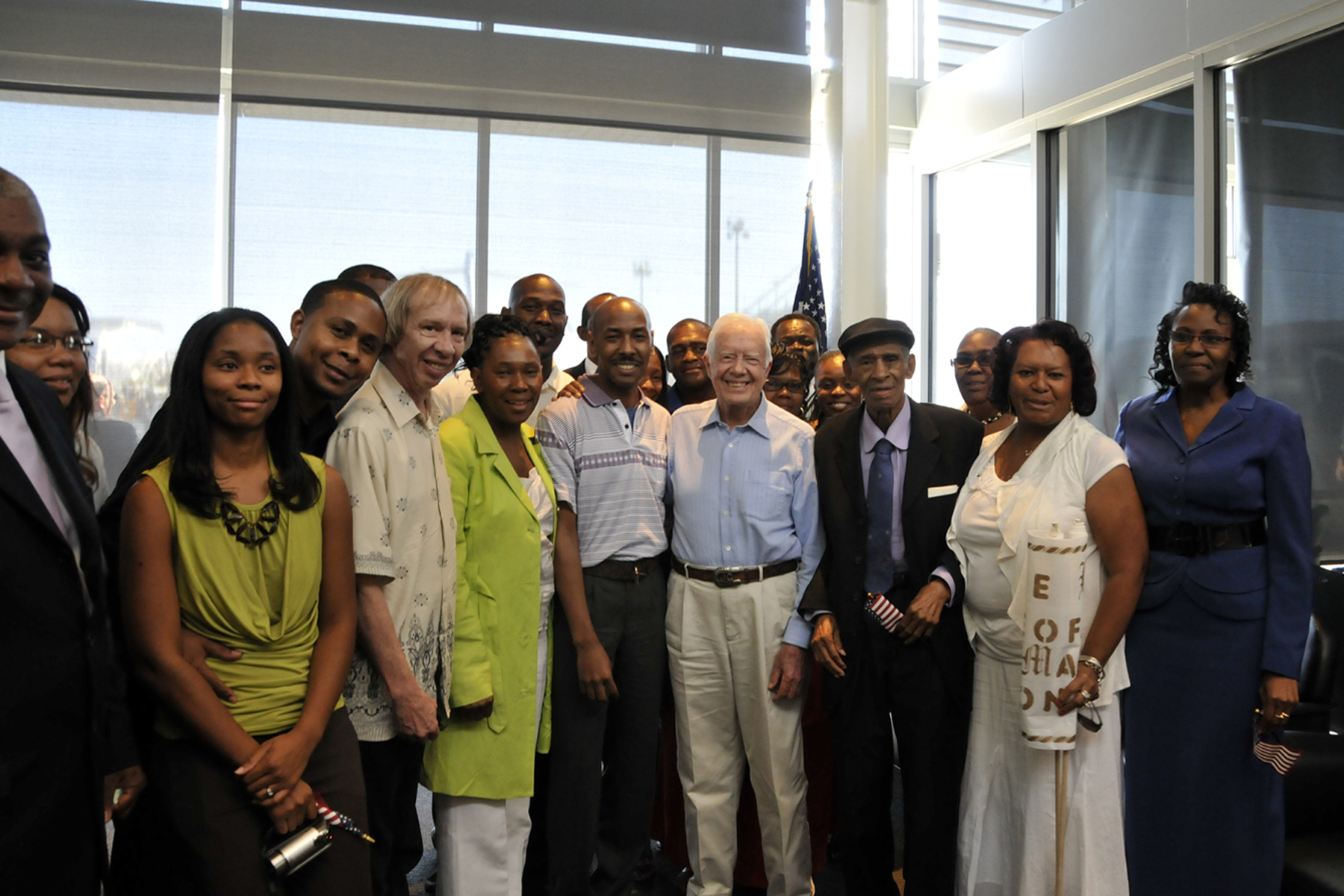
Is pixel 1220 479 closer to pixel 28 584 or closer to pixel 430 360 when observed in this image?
pixel 430 360

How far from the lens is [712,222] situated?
714cm

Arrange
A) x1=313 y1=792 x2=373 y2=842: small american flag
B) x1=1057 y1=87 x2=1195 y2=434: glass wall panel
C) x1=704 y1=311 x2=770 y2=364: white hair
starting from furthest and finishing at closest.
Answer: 1. x1=1057 y1=87 x2=1195 y2=434: glass wall panel
2. x1=704 y1=311 x2=770 y2=364: white hair
3. x1=313 y1=792 x2=373 y2=842: small american flag

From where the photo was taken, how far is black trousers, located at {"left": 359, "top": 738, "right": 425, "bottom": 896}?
2402 mm

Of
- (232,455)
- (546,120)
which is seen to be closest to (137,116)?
(546,120)

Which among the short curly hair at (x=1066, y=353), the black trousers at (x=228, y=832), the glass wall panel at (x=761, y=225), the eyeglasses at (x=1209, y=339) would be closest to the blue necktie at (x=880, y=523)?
the short curly hair at (x=1066, y=353)

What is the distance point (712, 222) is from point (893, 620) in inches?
190

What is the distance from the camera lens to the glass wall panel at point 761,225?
7.16 meters

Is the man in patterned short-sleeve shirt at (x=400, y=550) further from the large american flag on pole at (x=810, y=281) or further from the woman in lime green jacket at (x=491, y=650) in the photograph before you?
the large american flag on pole at (x=810, y=281)

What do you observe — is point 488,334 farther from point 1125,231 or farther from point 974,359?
point 1125,231

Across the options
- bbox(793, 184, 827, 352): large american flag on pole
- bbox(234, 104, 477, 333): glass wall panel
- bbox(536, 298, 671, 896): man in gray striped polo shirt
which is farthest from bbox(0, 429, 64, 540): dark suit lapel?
bbox(793, 184, 827, 352): large american flag on pole

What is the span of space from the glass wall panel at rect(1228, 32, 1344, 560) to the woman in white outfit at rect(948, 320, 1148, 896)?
2.71 meters

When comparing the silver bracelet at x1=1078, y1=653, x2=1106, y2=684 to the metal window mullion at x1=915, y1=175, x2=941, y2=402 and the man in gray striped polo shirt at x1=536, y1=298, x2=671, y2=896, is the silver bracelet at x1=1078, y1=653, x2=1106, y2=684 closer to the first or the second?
the man in gray striped polo shirt at x1=536, y1=298, x2=671, y2=896

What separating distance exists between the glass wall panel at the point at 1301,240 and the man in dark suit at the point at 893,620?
2.75m

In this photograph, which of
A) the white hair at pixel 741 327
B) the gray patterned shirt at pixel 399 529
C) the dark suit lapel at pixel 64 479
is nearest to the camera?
the dark suit lapel at pixel 64 479
